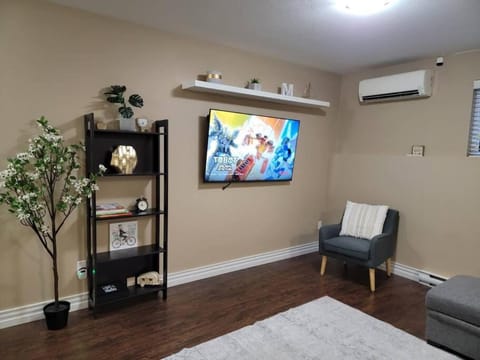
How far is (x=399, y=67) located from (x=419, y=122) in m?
0.73

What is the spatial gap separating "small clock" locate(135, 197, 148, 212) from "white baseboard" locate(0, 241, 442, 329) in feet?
2.79

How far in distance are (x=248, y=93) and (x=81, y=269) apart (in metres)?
2.38

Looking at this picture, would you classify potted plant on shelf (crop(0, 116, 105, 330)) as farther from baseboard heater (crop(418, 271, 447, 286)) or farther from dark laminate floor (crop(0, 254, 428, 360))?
baseboard heater (crop(418, 271, 447, 286))

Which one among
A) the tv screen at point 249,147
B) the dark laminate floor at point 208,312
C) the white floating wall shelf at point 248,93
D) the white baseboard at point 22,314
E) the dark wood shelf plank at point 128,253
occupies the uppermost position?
the white floating wall shelf at point 248,93

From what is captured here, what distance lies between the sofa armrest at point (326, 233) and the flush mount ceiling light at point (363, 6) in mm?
2342

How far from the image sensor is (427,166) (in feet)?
12.2

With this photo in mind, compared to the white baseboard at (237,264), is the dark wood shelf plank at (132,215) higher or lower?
higher

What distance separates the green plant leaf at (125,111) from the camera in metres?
2.78

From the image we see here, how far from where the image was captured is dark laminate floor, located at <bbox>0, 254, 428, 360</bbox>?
235 cm

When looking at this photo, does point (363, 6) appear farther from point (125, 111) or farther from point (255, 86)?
point (125, 111)

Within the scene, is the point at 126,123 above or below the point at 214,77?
below

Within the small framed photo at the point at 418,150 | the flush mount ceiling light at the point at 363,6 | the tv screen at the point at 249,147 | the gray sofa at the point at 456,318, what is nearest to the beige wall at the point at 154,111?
the tv screen at the point at 249,147

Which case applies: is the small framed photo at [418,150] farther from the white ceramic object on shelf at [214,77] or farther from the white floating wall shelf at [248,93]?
the white ceramic object on shelf at [214,77]

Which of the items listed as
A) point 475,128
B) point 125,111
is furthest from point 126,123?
point 475,128
